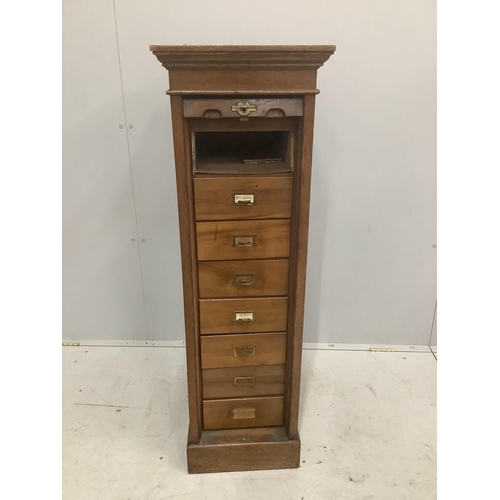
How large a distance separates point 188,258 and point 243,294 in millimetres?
227

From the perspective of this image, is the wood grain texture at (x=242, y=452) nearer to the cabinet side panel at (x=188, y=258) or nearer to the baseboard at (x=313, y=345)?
the cabinet side panel at (x=188, y=258)

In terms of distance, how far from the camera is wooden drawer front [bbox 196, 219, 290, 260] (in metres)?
1.29

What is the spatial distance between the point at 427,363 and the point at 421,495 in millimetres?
764

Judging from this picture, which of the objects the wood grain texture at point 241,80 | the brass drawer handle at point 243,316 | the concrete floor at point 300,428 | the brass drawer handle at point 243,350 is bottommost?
the concrete floor at point 300,428

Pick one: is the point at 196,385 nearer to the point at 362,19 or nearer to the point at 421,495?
the point at 421,495

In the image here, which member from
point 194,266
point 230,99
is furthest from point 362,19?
point 194,266

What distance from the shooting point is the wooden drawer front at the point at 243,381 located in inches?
57.7

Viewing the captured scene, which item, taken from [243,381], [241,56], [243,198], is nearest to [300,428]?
[243,381]

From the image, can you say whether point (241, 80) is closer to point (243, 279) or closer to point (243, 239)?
point (243, 239)

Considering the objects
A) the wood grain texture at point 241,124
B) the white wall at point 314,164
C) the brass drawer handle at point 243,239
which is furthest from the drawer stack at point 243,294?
the white wall at point 314,164

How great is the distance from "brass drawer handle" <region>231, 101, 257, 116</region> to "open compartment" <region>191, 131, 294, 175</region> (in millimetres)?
157

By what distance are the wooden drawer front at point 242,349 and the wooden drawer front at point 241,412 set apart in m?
0.16

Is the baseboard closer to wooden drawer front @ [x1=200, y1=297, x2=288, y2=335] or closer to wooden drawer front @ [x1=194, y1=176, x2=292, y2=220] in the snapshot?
wooden drawer front @ [x1=200, y1=297, x2=288, y2=335]

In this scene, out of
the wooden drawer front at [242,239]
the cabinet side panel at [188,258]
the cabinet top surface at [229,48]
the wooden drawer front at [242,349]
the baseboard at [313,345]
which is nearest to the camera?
the cabinet top surface at [229,48]
